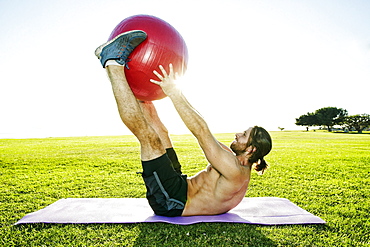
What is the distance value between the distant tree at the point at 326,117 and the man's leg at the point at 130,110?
76.2m

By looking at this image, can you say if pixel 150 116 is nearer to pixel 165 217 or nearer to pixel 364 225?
pixel 165 217

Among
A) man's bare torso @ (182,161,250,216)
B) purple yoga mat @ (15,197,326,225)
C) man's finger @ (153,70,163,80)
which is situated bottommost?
purple yoga mat @ (15,197,326,225)

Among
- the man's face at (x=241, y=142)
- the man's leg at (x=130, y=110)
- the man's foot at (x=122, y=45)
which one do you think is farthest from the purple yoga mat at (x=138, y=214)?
the man's foot at (x=122, y=45)

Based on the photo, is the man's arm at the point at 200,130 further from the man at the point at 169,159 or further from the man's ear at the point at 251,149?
the man's ear at the point at 251,149

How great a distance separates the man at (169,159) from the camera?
287 cm

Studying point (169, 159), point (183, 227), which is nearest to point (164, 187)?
point (169, 159)

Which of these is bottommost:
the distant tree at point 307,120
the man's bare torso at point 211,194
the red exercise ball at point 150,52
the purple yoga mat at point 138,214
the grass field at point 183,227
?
the grass field at point 183,227

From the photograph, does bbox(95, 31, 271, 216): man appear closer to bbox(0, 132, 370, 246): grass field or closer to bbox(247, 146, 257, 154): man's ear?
bbox(247, 146, 257, 154): man's ear

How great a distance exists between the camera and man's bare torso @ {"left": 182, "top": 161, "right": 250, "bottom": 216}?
3.25 metres

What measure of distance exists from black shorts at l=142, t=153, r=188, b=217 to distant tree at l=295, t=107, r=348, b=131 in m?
75.8

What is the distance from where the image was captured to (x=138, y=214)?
353cm

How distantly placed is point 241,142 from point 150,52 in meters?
1.61

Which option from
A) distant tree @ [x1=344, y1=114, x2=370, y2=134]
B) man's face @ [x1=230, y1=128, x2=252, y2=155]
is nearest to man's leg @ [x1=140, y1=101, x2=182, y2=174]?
man's face @ [x1=230, y1=128, x2=252, y2=155]

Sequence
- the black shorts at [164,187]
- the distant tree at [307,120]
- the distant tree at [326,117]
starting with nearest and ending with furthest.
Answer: the black shorts at [164,187], the distant tree at [326,117], the distant tree at [307,120]
